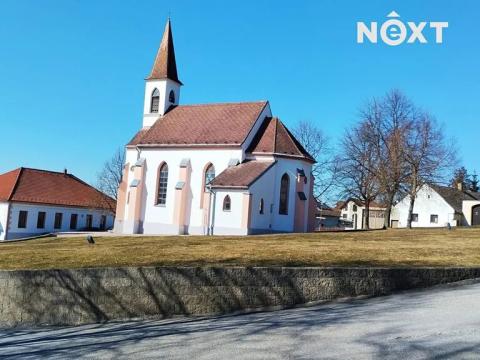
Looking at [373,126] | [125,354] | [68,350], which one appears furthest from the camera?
[373,126]

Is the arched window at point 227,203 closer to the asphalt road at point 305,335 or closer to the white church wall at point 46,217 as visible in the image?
the asphalt road at point 305,335

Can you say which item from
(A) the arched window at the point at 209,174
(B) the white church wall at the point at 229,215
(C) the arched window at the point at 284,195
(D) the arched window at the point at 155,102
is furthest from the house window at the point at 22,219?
(C) the arched window at the point at 284,195

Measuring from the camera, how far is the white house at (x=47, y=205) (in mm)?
49469

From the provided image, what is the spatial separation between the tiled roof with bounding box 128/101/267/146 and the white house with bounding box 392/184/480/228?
32.0 m

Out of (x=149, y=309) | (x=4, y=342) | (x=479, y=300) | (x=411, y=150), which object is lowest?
(x=4, y=342)

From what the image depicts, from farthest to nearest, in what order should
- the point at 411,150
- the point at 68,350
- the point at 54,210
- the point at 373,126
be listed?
the point at 54,210, the point at 373,126, the point at 411,150, the point at 68,350

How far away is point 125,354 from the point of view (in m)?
8.44

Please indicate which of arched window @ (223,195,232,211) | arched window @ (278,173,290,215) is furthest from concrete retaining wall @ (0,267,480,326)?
arched window @ (278,173,290,215)

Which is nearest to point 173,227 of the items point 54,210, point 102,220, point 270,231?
point 270,231

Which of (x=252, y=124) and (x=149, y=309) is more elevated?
(x=252, y=124)

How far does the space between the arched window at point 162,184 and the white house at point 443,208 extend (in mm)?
35524

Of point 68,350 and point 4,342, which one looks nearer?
point 68,350

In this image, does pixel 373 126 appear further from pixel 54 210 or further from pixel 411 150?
pixel 54 210

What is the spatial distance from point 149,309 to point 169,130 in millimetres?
30459
